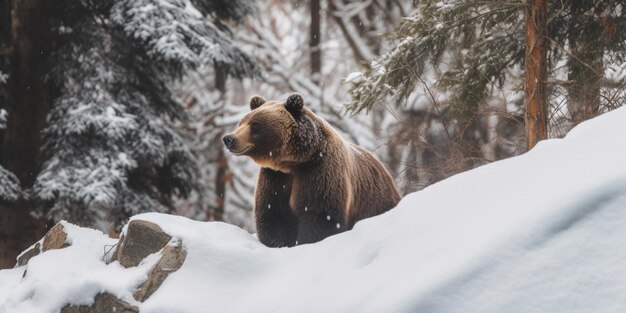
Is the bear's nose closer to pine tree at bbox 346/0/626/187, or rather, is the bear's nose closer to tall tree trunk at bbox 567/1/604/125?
pine tree at bbox 346/0/626/187

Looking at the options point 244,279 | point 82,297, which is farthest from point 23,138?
point 244,279

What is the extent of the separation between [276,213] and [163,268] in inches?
51.6

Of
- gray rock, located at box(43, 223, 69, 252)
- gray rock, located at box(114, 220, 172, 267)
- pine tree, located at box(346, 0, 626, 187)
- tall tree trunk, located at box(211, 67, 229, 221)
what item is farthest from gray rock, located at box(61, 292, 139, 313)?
tall tree trunk, located at box(211, 67, 229, 221)

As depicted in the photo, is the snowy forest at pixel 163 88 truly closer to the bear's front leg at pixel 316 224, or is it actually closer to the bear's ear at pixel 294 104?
the bear's ear at pixel 294 104

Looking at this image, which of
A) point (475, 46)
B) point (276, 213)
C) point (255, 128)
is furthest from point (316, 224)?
point (475, 46)

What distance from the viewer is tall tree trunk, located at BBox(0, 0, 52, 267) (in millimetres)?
10711

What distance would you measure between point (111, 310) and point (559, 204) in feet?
9.09

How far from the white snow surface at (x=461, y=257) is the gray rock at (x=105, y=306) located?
0.16 ft

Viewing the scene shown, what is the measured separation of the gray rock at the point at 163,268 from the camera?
466cm

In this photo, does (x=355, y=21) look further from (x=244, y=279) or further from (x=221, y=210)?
(x=244, y=279)

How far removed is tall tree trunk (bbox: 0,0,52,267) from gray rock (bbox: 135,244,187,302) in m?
6.39

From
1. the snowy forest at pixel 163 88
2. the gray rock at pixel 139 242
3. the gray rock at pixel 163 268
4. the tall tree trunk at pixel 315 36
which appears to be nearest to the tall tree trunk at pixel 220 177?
the tall tree trunk at pixel 315 36

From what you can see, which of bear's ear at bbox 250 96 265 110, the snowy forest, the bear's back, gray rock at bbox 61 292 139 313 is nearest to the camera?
gray rock at bbox 61 292 139 313

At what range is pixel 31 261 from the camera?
18.6 ft
